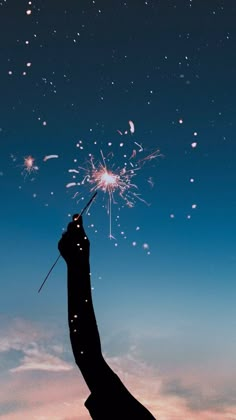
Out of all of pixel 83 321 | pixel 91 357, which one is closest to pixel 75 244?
pixel 83 321

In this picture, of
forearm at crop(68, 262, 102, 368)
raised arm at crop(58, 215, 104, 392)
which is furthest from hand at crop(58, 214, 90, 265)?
forearm at crop(68, 262, 102, 368)

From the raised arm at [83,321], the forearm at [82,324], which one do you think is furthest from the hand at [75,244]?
the forearm at [82,324]

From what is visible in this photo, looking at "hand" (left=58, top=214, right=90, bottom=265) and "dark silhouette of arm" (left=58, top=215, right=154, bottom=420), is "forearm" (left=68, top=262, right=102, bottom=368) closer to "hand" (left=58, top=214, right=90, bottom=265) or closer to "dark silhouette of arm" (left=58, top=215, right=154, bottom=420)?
"dark silhouette of arm" (left=58, top=215, right=154, bottom=420)

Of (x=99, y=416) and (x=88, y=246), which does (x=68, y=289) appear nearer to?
(x=88, y=246)

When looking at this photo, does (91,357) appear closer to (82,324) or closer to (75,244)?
(82,324)

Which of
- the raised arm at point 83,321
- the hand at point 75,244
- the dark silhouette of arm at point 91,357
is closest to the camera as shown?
the dark silhouette of arm at point 91,357

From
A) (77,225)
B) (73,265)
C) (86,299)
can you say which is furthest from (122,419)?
(77,225)

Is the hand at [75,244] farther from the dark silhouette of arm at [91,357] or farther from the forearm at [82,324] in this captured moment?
the forearm at [82,324]

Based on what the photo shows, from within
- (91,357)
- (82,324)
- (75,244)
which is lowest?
(91,357)

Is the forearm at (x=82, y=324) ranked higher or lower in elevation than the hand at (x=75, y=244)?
lower
